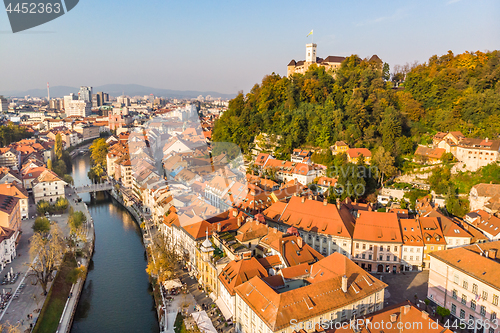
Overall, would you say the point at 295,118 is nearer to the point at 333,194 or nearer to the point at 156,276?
the point at 333,194

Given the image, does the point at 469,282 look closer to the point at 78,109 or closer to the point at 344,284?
the point at 344,284

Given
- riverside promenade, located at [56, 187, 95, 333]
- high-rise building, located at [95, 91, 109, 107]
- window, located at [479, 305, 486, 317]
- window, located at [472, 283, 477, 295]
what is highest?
high-rise building, located at [95, 91, 109, 107]

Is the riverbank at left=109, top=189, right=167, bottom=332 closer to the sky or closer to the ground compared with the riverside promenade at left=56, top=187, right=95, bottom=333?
closer to the sky

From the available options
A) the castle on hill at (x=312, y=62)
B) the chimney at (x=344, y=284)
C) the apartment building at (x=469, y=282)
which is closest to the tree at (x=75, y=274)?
the chimney at (x=344, y=284)

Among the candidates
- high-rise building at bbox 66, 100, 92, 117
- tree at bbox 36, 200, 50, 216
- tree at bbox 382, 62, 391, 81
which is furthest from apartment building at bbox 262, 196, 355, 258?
high-rise building at bbox 66, 100, 92, 117

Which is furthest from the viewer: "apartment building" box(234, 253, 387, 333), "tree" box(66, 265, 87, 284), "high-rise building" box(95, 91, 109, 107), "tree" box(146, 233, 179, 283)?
"high-rise building" box(95, 91, 109, 107)

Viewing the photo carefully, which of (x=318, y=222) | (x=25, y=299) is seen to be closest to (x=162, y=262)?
(x=25, y=299)

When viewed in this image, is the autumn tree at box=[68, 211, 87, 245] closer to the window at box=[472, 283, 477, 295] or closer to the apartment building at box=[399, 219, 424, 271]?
the apartment building at box=[399, 219, 424, 271]

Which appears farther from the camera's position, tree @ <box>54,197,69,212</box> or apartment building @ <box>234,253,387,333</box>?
tree @ <box>54,197,69,212</box>
